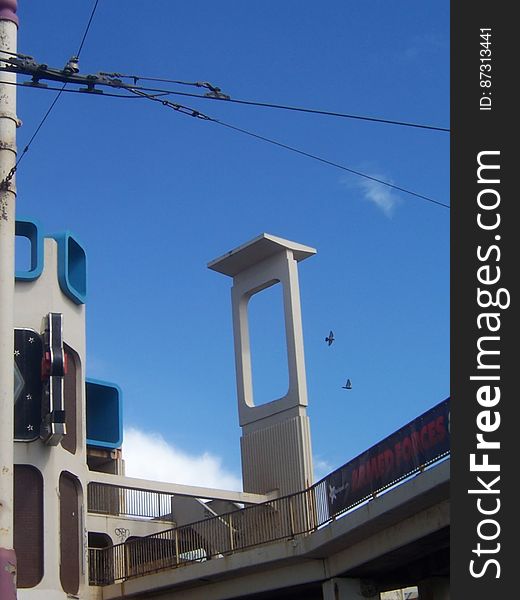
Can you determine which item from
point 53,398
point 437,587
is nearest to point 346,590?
point 437,587

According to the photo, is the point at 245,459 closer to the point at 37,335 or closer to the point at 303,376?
the point at 303,376

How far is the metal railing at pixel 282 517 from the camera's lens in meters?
25.9

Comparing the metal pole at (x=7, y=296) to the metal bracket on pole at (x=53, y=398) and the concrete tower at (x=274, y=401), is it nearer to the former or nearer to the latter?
the metal bracket on pole at (x=53, y=398)

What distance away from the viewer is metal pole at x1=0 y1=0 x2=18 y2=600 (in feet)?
73.4

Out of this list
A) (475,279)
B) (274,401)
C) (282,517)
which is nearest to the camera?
(475,279)

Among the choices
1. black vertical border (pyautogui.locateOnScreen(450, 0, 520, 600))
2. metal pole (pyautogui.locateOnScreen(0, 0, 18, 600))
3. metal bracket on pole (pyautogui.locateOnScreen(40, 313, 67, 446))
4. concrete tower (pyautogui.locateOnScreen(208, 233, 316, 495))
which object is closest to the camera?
black vertical border (pyautogui.locateOnScreen(450, 0, 520, 600))

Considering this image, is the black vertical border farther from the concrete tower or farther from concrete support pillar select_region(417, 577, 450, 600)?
the concrete tower

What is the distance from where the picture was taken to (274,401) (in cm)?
4016

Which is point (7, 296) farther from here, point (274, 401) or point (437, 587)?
point (274, 401)

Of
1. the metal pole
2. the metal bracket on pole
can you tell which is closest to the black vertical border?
the metal pole

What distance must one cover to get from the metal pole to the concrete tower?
53.2 ft

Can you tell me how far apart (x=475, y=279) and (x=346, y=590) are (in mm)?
16147

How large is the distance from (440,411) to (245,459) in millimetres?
16304

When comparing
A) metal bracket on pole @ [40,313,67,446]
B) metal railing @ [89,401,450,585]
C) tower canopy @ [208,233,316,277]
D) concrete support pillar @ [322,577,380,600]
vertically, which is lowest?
concrete support pillar @ [322,577,380,600]
